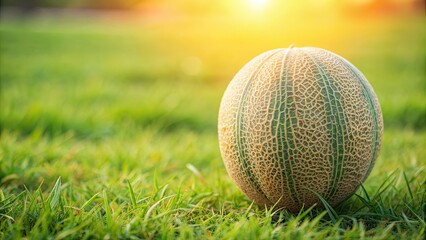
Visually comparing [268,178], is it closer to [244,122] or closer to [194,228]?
[244,122]

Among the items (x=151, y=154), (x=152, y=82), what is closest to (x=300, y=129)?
(x=151, y=154)

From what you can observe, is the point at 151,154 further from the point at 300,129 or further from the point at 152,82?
the point at 152,82

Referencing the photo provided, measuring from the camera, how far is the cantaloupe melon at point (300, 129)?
228 cm

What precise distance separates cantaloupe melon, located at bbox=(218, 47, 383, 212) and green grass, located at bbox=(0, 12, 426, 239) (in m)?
0.17

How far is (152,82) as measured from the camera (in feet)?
24.5

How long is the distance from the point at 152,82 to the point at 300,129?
5438 mm

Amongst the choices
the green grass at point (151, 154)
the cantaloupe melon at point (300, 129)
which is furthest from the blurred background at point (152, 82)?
the cantaloupe melon at point (300, 129)

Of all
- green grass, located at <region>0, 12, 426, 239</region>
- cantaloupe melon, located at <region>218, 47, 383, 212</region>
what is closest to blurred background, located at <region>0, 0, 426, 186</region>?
green grass, located at <region>0, 12, 426, 239</region>

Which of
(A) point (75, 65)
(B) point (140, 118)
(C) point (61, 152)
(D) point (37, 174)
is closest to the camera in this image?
(D) point (37, 174)

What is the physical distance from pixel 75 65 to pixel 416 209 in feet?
22.2

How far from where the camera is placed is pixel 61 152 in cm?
369

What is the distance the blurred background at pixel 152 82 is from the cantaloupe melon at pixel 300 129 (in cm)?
109

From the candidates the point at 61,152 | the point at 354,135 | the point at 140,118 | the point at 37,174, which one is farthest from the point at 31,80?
the point at 354,135

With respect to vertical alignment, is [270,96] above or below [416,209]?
above
